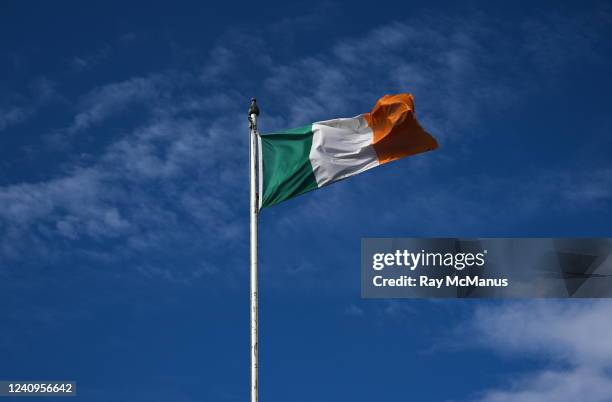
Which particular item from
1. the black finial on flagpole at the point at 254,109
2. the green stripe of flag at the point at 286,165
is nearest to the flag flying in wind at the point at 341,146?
the green stripe of flag at the point at 286,165

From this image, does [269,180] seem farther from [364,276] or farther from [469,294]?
[469,294]

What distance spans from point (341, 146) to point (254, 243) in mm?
4725

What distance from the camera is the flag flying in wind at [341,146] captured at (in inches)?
1058

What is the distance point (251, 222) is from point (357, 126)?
16.6 ft

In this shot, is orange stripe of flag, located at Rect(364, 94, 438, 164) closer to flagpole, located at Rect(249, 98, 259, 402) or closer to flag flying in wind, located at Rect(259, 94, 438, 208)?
flag flying in wind, located at Rect(259, 94, 438, 208)

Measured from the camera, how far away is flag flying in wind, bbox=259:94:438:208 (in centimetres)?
2688

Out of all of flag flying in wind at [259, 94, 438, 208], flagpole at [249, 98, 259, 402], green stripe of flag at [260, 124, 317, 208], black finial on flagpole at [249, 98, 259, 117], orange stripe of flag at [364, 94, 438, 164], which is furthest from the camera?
orange stripe of flag at [364, 94, 438, 164]

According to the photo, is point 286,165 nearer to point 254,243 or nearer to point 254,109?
point 254,109

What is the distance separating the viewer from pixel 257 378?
24094 millimetres

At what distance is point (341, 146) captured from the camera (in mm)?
28031

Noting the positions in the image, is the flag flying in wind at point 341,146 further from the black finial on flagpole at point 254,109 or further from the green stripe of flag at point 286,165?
the black finial on flagpole at point 254,109

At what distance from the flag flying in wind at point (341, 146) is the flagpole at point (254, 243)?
16.6 inches

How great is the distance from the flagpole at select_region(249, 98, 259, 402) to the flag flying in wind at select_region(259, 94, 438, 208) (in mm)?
420

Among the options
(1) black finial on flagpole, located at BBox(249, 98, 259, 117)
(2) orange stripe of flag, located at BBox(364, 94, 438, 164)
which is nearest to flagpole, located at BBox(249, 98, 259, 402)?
(1) black finial on flagpole, located at BBox(249, 98, 259, 117)
